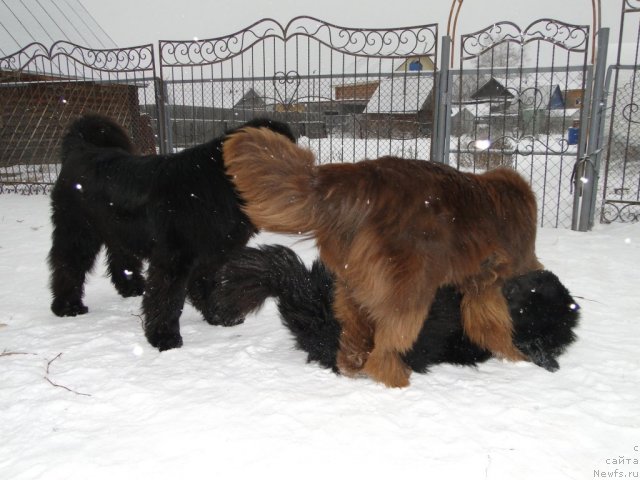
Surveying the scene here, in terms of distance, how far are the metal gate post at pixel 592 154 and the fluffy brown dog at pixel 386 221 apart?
4319 mm

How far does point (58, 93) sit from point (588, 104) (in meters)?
11.1

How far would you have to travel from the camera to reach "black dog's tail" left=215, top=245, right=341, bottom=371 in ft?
8.41

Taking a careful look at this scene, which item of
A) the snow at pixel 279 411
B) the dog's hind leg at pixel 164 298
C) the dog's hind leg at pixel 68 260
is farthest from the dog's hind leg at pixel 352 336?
the dog's hind leg at pixel 68 260

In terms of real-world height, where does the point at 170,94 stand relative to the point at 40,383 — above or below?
above

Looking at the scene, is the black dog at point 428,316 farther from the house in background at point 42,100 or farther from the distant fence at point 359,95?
the house in background at point 42,100

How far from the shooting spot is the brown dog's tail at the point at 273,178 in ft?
6.49

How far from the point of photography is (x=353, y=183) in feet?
6.66

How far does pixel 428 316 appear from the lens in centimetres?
249

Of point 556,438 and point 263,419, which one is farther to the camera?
point 263,419

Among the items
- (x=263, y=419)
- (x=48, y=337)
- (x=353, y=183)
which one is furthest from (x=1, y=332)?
(x=353, y=183)

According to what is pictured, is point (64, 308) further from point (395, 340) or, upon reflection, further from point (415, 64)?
point (415, 64)

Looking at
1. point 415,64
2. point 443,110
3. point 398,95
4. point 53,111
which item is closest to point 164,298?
point 443,110

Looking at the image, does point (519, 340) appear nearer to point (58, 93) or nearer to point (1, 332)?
point (1, 332)

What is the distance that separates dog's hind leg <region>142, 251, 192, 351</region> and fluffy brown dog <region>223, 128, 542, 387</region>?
2.87 feet
